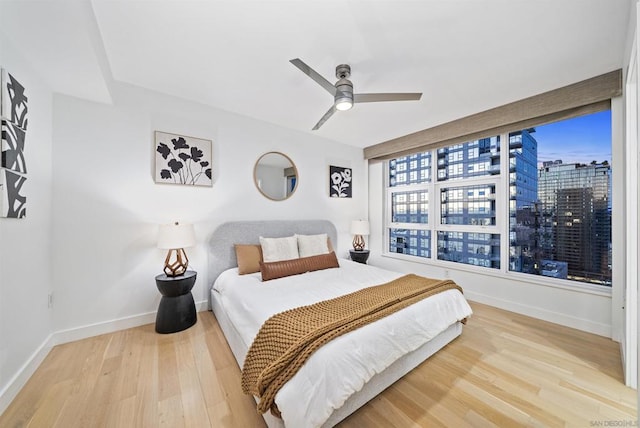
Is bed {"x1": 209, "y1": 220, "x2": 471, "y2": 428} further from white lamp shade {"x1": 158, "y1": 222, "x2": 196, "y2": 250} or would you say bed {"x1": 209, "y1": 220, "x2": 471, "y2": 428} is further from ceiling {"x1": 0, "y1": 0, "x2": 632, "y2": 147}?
ceiling {"x1": 0, "y1": 0, "x2": 632, "y2": 147}

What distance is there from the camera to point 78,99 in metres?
2.27

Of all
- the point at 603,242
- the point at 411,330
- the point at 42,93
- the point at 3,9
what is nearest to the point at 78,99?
the point at 42,93

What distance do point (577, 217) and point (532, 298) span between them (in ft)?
3.33

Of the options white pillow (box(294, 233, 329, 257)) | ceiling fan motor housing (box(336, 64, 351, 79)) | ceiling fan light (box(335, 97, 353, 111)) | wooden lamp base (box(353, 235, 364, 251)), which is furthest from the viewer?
wooden lamp base (box(353, 235, 364, 251))

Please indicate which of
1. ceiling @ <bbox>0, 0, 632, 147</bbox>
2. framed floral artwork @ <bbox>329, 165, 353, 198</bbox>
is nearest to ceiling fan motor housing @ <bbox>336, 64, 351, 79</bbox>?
ceiling @ <bbox>0, 0, 632, 147</bbox>

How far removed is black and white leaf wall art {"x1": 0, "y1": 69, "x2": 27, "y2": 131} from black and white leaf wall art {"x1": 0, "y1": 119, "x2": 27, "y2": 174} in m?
0.05

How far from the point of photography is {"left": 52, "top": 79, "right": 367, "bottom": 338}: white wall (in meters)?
2.21

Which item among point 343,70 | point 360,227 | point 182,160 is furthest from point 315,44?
point 360,227

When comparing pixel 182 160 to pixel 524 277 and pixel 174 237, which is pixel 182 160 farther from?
pixel 524 277

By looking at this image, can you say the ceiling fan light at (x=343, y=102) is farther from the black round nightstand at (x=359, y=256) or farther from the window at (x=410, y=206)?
the black round nightstand at (x=359, y=256)

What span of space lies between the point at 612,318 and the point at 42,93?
5.45 meters

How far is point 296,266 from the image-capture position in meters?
2.77

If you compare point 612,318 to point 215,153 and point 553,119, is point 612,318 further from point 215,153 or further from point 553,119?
point 215,153

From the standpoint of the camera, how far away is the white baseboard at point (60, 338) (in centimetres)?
152
